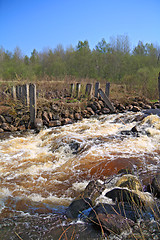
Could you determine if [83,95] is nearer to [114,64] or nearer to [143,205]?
[143,205]

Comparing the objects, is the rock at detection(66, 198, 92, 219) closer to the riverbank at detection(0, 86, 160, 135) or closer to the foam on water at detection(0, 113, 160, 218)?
the foam on water at detection(0, 113, 160, 218)

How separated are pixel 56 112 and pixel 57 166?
5.70 m

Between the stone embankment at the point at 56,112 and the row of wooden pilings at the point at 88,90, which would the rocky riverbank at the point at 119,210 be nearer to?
the stone embankment at the point at 56,112

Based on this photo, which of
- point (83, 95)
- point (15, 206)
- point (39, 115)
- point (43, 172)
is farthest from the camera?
point (83, 95)

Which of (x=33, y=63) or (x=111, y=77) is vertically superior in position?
(x=33, y=63)

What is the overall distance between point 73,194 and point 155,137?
15.5 ft

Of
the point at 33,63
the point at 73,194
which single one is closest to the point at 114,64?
the point at 33,63

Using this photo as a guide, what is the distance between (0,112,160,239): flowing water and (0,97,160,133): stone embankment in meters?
0.82

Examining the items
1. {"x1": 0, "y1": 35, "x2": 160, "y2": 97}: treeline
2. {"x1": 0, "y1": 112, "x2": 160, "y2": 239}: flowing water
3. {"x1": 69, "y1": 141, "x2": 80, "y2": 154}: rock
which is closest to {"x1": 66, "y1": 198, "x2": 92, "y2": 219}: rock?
{"x1": 0, "y1": 112, "x2": 160, "y2": 239}: flowing water

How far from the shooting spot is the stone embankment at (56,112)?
968 cm

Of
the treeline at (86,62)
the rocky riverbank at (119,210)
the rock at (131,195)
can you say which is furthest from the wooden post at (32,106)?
the treeline at (86,62)

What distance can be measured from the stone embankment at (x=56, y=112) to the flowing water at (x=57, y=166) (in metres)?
0.82

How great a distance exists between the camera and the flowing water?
10.9ft

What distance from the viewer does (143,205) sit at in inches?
132
